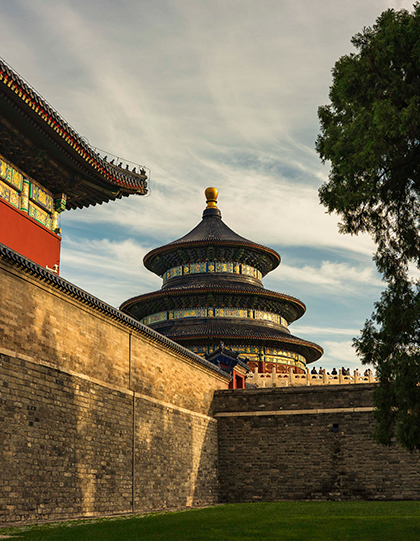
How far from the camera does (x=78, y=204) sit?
2200 cm

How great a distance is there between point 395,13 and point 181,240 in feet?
90.1

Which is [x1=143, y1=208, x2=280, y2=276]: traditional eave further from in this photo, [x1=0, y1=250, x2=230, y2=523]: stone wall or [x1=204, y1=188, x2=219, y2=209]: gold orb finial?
[x1=0, y1=250, x2=230, y2=523]: stone wall

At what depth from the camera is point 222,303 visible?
3628 centimetres

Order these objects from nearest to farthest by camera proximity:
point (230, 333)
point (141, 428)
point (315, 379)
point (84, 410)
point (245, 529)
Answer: point (245, 529) → point (84, 410) → point (141, 428) → point (315, 379) → point (230, 333)

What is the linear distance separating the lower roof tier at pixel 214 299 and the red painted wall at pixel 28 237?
53.1 feet

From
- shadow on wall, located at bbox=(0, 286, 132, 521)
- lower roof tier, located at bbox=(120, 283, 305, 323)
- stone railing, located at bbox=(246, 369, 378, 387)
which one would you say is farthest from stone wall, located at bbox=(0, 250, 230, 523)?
lower roof tier, located at bbox=(120, 283, 305, 323)

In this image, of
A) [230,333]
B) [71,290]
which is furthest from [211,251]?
→ [71,290]

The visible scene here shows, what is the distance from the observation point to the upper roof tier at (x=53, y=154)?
15.7 meters

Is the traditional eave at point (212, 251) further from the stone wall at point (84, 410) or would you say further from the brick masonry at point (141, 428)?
the stone wall at point (84, 410)

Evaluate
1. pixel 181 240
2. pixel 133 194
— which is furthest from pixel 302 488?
pixel 181 240

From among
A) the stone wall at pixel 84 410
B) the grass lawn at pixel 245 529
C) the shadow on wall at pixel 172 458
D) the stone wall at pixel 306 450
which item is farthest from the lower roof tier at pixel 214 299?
the grass lawn at pixel 245 529

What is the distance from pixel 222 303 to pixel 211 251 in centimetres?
363

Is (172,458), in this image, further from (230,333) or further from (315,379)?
(230,333)

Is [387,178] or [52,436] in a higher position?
[387,178]
